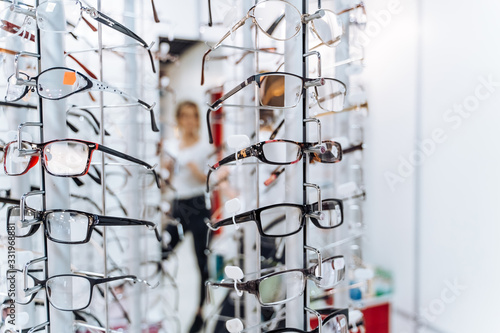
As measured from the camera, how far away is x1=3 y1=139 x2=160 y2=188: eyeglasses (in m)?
0.53

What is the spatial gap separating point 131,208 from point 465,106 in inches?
45.2

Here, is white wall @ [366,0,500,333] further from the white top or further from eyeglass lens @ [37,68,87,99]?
eyeglass lens @ [37,68,87,99]

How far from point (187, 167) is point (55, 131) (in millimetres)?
1024

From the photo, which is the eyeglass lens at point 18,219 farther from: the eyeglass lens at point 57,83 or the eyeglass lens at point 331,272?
the eyeglass lens at point 331,272

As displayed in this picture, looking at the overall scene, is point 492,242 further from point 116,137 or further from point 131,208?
point 116,137

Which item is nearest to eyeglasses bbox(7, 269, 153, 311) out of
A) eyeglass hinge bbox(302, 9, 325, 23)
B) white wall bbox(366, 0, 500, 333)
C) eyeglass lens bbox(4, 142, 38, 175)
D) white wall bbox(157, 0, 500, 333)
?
eyeglass lens bbox(4, 142, 38, 175)

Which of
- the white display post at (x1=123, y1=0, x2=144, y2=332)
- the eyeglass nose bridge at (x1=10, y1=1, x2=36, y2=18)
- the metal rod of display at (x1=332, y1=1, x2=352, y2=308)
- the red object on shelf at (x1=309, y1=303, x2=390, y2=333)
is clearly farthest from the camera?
the red object on shelf at (x1=309, y1=303, x2=390, y2=333)

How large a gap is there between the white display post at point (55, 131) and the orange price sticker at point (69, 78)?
4cm

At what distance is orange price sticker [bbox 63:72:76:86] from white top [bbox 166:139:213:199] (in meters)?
1.02

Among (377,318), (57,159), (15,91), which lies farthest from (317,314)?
(377,318)

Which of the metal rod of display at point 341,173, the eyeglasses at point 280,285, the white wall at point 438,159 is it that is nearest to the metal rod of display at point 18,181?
the eyeglasses at point 280,285

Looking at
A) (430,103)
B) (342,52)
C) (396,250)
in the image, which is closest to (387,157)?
(430,103)

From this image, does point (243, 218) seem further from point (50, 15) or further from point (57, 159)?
point (50, 15)

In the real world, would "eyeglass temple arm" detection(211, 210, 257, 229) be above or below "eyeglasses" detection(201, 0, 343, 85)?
below
